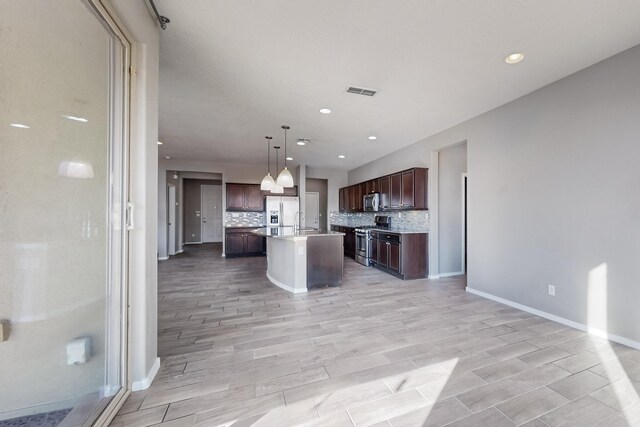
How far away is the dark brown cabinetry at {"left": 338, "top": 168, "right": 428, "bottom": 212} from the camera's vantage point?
15.6ft

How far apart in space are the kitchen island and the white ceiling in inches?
75.0

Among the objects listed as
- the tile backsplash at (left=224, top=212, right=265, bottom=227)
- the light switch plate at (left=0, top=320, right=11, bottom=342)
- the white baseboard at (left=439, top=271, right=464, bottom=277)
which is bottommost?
the white baseboard at (left=439, top=271, right=464, bottom=277)

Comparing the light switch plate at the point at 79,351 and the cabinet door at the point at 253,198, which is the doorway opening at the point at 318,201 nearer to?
the cabinet door at the point at 253,198

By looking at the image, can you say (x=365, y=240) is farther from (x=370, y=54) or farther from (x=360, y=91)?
(x=370, y=54)

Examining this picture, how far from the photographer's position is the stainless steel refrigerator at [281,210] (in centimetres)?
741

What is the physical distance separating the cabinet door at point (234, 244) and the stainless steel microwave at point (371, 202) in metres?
3.64

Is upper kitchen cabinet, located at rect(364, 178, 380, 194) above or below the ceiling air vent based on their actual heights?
below

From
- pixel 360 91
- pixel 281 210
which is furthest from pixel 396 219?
pixel 360 91

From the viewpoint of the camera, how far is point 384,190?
5699 mm

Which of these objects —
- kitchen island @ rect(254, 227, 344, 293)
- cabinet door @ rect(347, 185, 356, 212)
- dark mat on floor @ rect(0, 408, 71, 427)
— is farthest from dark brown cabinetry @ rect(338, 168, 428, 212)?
dark mat on floor @ rect(0, 408, 71, 427)

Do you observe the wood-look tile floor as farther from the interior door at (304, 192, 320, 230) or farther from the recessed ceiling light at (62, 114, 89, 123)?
the interior door at (304, 192, 320, 230)

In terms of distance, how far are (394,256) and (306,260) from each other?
6.35 feet

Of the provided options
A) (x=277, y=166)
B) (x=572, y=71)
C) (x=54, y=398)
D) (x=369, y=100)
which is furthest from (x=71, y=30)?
(x=277, y=166)

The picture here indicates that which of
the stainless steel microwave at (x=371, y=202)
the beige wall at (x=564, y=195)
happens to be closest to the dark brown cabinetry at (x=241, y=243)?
the stainless steel microwave at (x=371, y=202)
